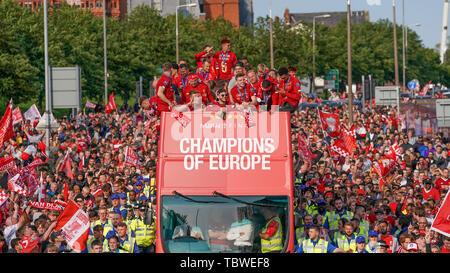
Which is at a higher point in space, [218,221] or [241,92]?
[241,92]

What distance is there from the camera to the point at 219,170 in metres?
12.3

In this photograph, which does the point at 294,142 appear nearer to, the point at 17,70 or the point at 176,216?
the point at 176,216

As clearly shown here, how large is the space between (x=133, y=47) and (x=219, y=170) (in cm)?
5420

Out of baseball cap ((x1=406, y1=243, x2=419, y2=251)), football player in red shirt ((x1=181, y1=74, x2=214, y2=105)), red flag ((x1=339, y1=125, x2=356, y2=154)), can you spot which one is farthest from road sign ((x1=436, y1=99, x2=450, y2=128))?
baseball cap ((x1=406, y1=243, x2=419, y2=251))

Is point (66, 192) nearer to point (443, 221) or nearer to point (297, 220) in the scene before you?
point (297, 220)

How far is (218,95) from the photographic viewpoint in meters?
13.6

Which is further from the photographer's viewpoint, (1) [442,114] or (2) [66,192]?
(1) [442,114]

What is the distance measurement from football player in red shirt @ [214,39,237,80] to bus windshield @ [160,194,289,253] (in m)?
4.48

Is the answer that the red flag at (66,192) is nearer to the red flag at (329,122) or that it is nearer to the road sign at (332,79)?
the red flag at (329,122)

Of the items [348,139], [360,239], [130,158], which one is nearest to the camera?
[360,239]

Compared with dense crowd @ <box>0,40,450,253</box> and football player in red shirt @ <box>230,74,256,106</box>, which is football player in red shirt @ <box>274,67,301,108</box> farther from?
football player in red shirt @ <box>230,74,256,106</box>

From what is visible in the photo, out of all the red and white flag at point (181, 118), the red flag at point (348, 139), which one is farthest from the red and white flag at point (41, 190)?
the red flag at point (348, 139)

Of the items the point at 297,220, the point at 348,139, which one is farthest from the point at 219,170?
the point at 348,139

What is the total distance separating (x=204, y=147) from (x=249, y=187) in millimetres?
884
